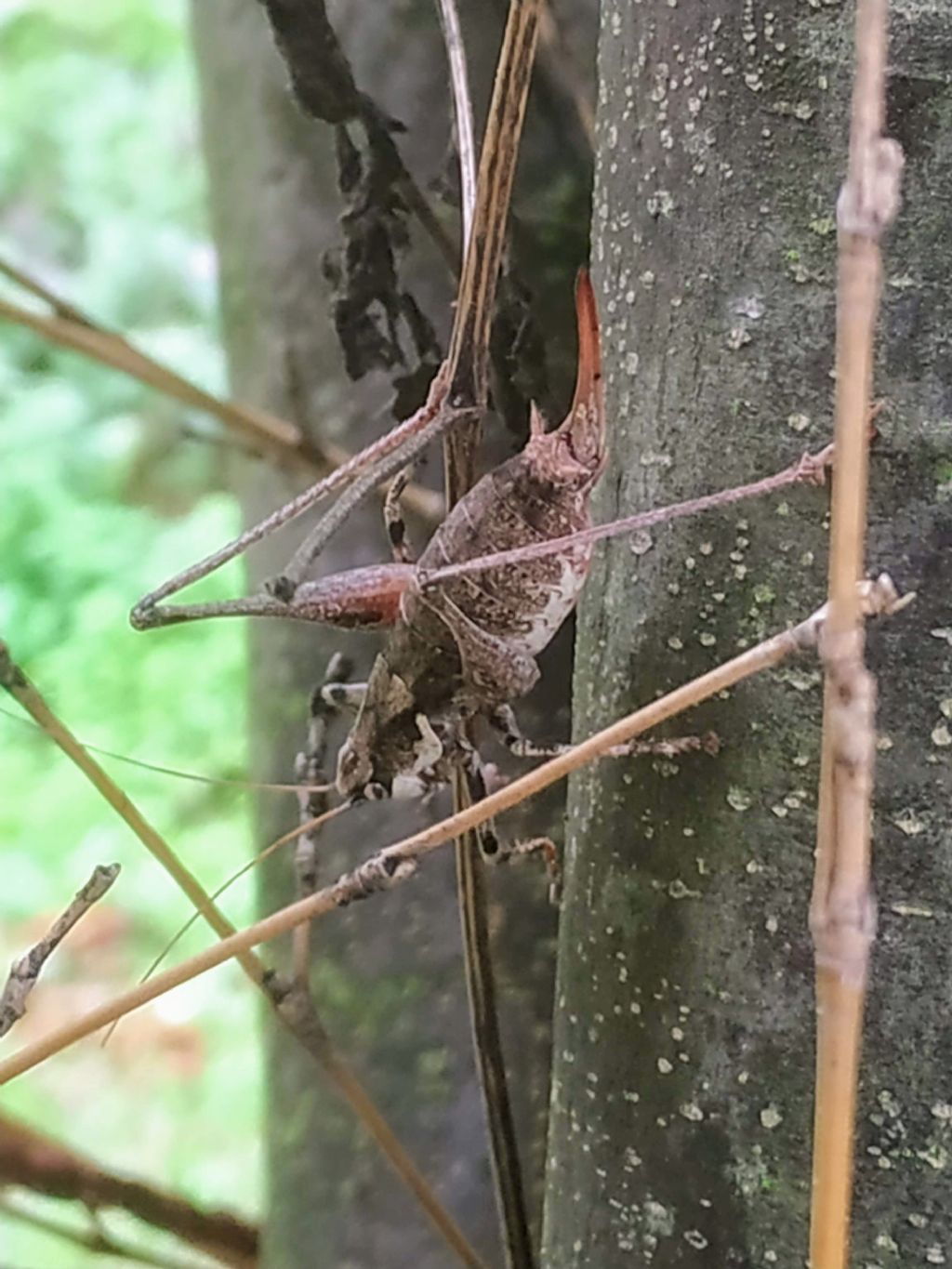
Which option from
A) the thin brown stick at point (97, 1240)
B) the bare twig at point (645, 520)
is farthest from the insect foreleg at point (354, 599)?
the thin brown stick at point (97, 1240)

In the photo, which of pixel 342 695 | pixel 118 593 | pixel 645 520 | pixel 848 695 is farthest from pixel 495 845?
pixel 118 593

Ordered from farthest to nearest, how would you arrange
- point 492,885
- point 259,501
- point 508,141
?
point 259,501
point 492,885
point 508,141

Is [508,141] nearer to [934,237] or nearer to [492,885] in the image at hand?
[934,237]

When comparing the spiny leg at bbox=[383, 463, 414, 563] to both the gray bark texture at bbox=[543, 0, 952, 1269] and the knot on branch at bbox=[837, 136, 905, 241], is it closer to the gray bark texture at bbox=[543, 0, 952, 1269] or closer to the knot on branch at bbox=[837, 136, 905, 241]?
the gray bark texture at bbox=[543, 0, 952, 1269]

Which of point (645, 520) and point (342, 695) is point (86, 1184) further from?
point (645, 520)

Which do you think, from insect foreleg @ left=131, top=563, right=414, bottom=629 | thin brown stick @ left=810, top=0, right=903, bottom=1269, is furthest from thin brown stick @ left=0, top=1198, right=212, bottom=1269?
thin brown stick @ left=810, top=0, right=903, bottom=1269

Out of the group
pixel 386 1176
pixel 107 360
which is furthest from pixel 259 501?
pixel 386 1176
